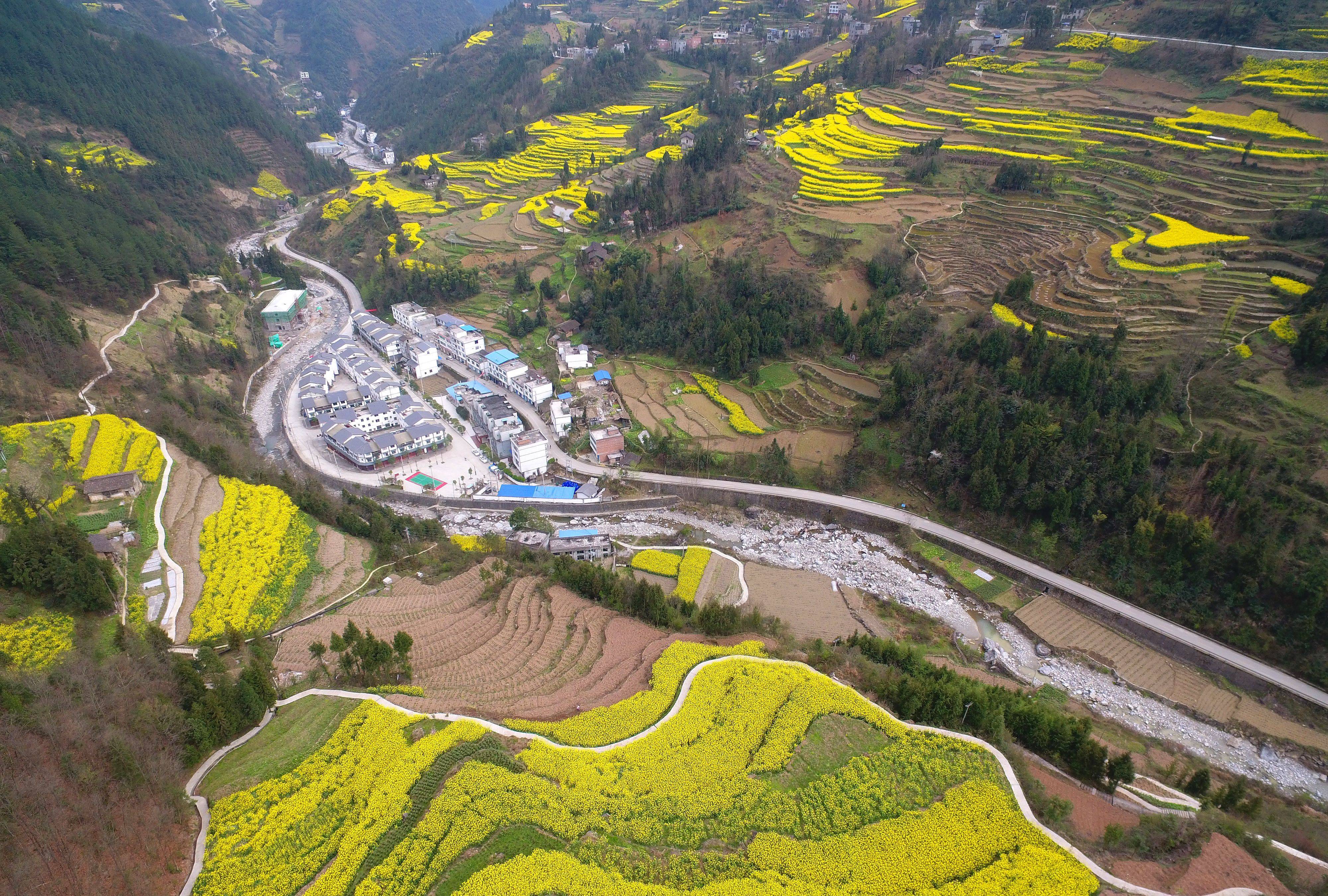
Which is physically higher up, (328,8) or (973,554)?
(328,8)

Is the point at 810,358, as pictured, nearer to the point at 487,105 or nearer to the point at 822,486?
the point at 822,486

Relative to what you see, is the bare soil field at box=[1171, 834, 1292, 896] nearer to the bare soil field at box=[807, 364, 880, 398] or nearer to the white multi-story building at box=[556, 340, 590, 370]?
the bare soil field at box=[807, 364, 880, 398]

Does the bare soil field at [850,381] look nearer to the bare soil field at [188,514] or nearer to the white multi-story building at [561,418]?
the white multi-story building at [561,418]

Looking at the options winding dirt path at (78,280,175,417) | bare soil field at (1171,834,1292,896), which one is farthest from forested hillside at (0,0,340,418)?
bare soil field at (1171,834,1292,896)

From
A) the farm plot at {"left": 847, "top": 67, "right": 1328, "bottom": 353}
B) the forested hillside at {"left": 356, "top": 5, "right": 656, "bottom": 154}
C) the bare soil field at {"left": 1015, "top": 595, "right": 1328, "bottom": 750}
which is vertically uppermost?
the forested hillside at {"left": 356, "top": 5, "right": 656, "bottom": 154}

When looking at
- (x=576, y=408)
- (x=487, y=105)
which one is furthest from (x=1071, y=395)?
(x=487, y=105)

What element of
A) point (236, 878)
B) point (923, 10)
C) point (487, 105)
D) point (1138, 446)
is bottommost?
point (236, 878)
